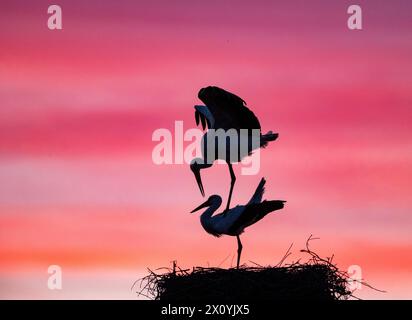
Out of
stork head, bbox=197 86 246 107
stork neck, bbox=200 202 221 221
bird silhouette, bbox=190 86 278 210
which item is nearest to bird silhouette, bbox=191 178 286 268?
stork neck, bbox=200 202 221 221

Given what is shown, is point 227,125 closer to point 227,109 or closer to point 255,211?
point 227,109

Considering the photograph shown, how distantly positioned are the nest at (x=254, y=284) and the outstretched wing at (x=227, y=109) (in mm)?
1684

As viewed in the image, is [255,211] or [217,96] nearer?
[255,211]

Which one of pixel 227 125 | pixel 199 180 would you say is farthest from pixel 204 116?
pixel 199 180

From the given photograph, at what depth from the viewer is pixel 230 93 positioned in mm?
10828

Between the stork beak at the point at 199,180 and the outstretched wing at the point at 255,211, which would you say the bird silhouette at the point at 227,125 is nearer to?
the stork beak at the point at 199,180

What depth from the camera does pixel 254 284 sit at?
32.0 ft

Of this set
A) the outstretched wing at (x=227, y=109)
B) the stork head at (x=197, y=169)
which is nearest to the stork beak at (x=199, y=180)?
the stork head at (x=197, y=169)

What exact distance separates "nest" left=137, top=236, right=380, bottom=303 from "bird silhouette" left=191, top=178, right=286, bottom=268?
439 mm

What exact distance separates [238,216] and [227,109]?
1.23 meters
